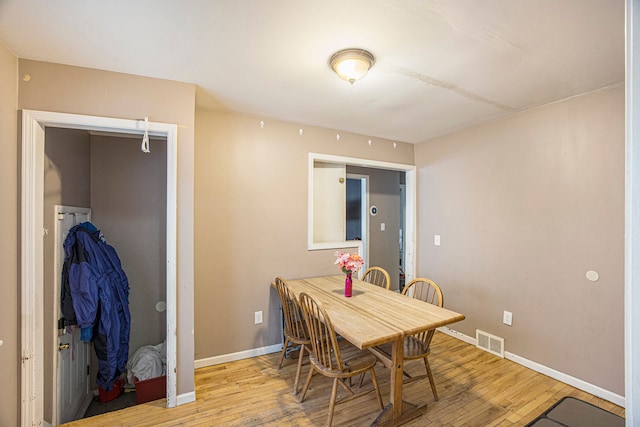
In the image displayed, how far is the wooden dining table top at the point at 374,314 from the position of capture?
5.33ft

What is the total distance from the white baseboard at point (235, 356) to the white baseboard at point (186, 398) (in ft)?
1.58

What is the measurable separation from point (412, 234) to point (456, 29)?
2582 mm

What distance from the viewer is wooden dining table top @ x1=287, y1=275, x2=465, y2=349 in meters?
1.63

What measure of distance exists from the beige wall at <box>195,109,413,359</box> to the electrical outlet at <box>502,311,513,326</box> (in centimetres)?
184

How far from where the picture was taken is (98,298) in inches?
89.4

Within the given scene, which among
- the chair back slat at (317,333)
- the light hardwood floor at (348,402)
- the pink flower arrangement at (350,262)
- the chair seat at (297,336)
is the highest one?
the pink flower arrangement at (350,262)

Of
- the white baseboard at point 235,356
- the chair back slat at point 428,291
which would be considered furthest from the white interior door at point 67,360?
the chair back slat at point 428,291

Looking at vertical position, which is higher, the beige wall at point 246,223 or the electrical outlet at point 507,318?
the beige wall at point 246,223

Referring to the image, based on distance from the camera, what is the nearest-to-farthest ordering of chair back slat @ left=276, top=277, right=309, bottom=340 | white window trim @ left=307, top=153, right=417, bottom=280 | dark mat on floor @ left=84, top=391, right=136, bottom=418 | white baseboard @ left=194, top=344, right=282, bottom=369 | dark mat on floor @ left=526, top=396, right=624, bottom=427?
dark mat on floor @ left=526, top=396, right=624, bottom=427 < chair back slat @ left=276, top=277, right=309, bottom=340 < dark mat on floor @ left=84, top=391, right=136, bottom=418 < white baseboard @ left=194, top=344, right=282, bottom=369 < white window trim @ left=307, top=153, right=417, bottom=280

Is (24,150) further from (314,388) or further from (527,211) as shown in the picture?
(527,211)

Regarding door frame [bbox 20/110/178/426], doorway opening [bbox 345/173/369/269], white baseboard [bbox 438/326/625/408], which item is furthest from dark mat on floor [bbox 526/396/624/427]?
doorway opening [bbox 345/173/369/269]

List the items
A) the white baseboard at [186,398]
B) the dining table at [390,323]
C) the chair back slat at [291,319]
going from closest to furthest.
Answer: the dining table at [390,323] < the white baseboard at [186,398] < the chair back slat at [291,319]

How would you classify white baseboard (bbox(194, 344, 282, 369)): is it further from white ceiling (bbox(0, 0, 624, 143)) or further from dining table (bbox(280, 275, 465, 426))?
white ceiling (bbox(0, 0, 624, 143))

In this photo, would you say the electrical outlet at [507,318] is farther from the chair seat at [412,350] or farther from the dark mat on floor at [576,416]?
the chair seat at [412,350]
